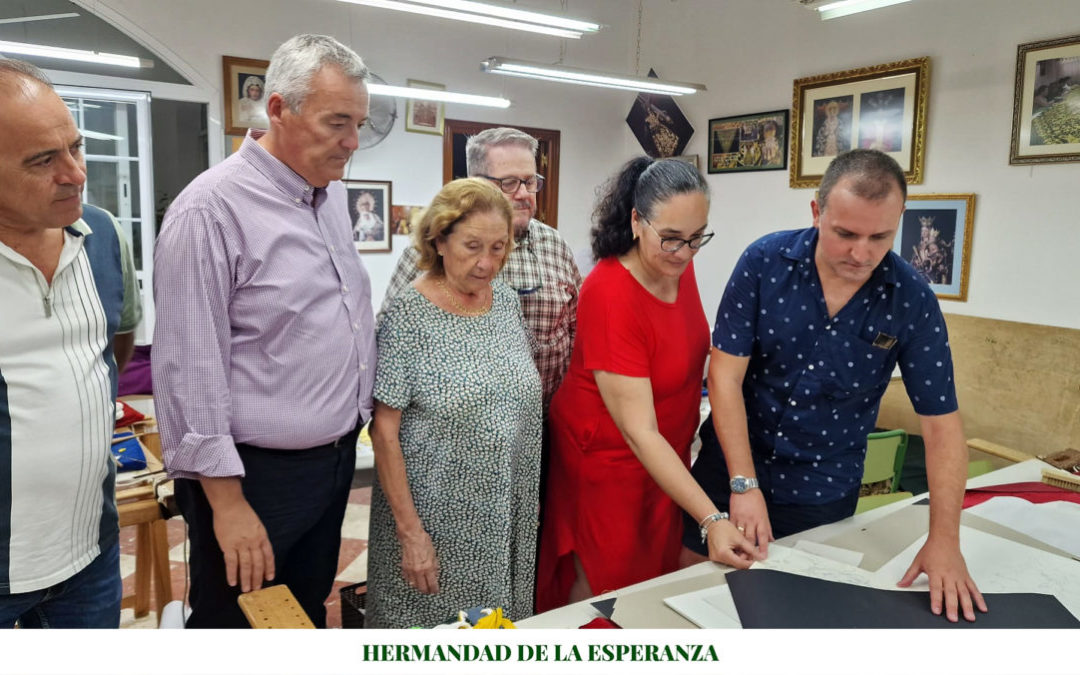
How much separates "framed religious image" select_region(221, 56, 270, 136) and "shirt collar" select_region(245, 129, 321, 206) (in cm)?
453

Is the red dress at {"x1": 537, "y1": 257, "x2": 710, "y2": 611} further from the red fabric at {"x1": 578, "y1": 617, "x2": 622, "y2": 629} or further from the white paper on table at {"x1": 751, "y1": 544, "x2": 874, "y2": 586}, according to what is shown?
the red fabric at {"x1": 578, "y1": 617, "x2": 622, "y2": 629}

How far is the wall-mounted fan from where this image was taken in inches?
239

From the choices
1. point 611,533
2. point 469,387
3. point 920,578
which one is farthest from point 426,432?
point 920,578

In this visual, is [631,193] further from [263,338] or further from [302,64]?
[263,338]

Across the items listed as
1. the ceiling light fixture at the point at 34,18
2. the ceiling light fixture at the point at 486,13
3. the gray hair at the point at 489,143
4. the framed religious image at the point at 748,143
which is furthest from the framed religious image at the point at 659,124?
the gray hair at the point at 489,143

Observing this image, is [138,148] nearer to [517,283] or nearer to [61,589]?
[517,283]

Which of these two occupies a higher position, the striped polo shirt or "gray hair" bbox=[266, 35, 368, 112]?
"gray hair" bbox=[266, 35, 368, 112]

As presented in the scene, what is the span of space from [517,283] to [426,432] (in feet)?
1.96

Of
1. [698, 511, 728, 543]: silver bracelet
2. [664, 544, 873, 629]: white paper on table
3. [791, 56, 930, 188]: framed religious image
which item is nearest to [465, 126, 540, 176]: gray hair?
[698, 511, 728, 543]: silver bracelet

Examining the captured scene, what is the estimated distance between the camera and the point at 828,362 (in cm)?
157

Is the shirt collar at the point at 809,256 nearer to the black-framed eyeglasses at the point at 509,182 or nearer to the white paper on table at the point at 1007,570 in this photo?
the white paper on table at the point at 1007,570

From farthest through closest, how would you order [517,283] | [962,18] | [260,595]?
[962,18]
[517,283]
[260,595]

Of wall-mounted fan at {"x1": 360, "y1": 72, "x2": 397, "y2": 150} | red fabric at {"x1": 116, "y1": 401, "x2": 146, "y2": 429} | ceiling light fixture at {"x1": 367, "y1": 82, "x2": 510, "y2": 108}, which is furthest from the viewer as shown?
wall-mounted fan at {"x1": 360, "y1": 72, "x2": 397, "y2": 150}

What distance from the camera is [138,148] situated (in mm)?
5324
